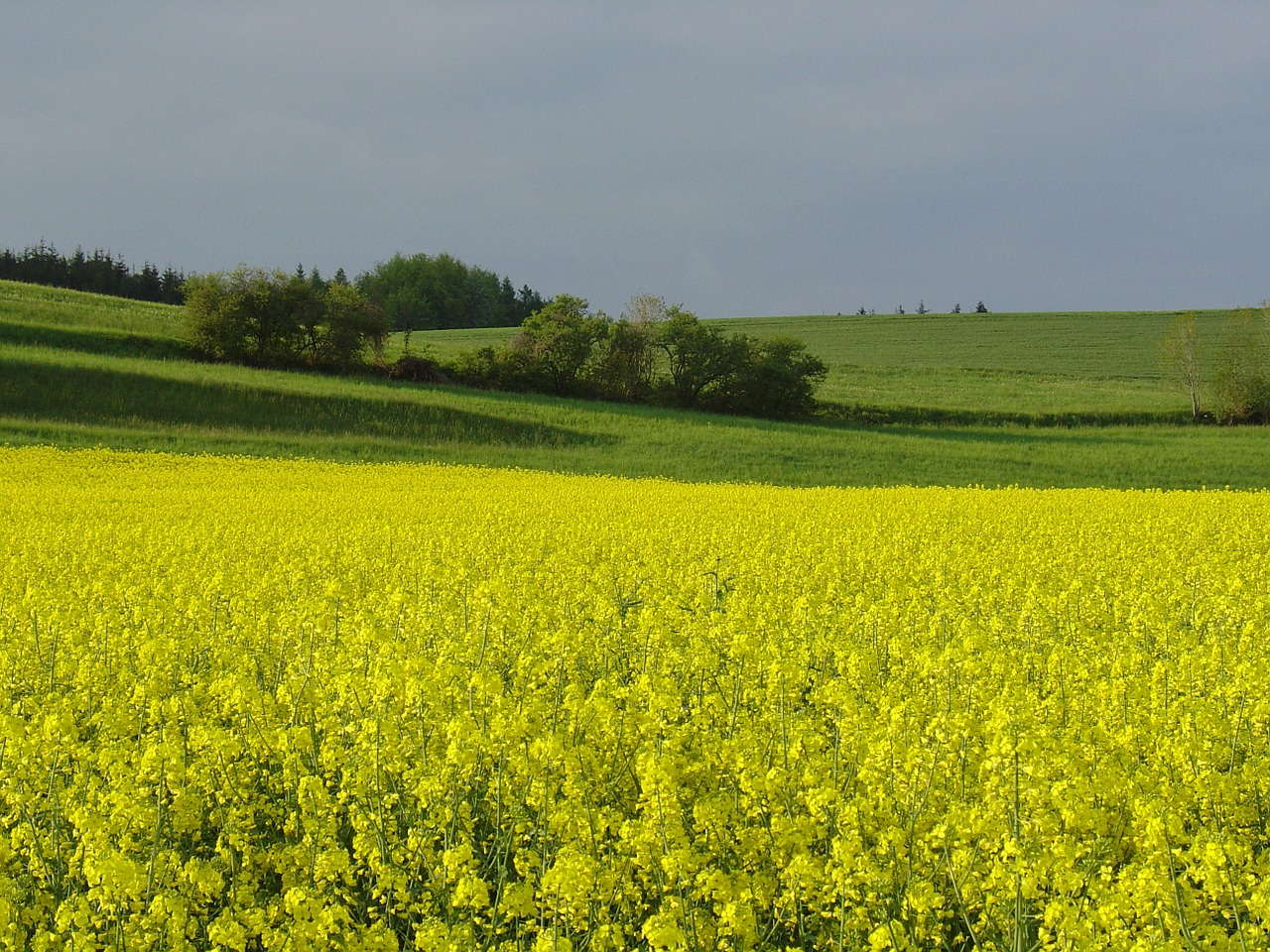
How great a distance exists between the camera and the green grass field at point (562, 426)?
30.8m

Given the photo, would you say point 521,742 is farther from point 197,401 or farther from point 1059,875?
point 197,401

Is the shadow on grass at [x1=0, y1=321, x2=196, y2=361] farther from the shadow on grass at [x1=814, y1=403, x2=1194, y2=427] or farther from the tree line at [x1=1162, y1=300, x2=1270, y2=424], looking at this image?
the tree line at [x1=1162, y1=300, x2=1270, y2=424]

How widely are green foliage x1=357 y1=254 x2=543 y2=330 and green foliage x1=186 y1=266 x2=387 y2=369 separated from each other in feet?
181

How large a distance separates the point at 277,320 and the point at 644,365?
17907 millimetres

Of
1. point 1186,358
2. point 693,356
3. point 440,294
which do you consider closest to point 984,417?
point 1186,358

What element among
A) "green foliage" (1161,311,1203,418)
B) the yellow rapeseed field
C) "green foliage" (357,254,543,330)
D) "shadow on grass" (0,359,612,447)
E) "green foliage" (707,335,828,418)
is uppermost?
"green foliage" (357,254,543,330)

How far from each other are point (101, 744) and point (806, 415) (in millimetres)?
45746

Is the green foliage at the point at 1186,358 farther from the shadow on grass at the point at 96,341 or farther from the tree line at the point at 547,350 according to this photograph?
the shadow on grass at the point at 96,341

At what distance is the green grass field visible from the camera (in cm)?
3077

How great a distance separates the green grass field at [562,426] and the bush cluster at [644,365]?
11.7 feet

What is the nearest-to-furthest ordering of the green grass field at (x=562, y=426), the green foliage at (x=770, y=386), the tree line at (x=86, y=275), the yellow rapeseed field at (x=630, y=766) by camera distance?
the yellow rapeseed field at (x=630, y=766)
the green grass field at (x=562, y=426)
the green foliage at (x=770, y=386)
the tree line at (x=86, y=275)

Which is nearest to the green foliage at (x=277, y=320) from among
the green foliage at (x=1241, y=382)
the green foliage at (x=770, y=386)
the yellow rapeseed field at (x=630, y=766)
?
the green foliage at (x=770, y=386)

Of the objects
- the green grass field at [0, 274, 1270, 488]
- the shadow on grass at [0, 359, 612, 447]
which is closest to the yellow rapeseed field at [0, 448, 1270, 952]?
the green grass field at [0, 274, 1270, 488]

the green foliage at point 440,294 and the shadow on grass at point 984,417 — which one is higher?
the green foliage at point 440,294
